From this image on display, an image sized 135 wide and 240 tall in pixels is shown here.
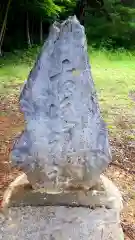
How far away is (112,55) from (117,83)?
10.5 feet

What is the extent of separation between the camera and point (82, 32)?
2826mm

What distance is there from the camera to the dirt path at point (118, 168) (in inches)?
134

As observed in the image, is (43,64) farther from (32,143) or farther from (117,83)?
(117,83)

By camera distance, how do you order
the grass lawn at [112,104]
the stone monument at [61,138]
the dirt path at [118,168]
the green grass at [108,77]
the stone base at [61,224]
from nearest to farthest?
the stone base at [61,224], the stone monument at [61,138], the dirt path at [118,168], the grass lawn at [112,104], the green grass at [108,77]

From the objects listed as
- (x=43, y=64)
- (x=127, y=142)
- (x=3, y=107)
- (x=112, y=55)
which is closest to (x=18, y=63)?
(x=112, y=55)

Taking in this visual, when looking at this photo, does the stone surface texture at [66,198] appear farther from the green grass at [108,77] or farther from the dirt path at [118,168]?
the green grass at [108,77]

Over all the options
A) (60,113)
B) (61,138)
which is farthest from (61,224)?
(60,113)

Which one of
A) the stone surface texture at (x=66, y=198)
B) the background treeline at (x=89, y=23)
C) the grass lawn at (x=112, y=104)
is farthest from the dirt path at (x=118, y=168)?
the background treeline at (x=89, y=23)

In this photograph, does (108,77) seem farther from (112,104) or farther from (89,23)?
(89,23)

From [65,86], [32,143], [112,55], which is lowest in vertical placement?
[112,55]

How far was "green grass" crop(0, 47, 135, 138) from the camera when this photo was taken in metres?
6.41

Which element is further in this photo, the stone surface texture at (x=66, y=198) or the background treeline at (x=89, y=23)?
the background treeline at (x=89, y=23)

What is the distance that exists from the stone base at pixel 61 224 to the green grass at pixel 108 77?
266cm

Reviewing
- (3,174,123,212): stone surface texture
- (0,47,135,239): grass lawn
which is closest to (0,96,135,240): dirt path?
(0,47,135,239): grass lawn
